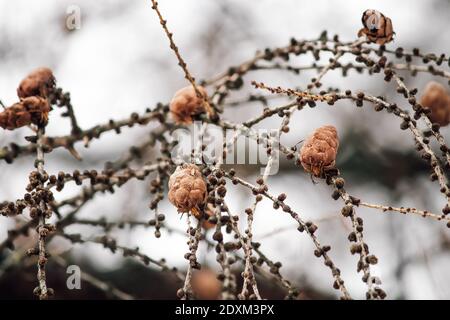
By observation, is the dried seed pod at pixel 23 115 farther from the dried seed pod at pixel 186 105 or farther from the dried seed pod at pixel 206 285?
the dried seed pod at pixel 206 285

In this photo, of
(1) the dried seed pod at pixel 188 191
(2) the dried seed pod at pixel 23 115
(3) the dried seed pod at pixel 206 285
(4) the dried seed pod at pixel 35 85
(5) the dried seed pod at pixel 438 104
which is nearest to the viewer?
(1) the dried seed pod at pixel 188 191

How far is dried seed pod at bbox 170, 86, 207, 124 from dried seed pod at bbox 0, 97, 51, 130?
1.13 ft

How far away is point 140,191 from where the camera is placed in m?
3.28

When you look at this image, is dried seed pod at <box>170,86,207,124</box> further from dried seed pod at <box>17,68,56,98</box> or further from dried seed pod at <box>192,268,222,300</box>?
dried seed pod at <box>192,268,222,300</box>

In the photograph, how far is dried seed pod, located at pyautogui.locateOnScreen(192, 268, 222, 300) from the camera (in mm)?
2738

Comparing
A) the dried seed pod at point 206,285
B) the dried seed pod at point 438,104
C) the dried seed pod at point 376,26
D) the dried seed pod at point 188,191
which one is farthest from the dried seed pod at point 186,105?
the dried seed pod at point 206,285

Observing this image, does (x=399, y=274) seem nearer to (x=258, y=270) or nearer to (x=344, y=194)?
(x=258, y=270)

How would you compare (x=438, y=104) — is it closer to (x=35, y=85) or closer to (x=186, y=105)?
(x=186, y=105)

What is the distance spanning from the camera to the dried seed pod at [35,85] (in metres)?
1.82

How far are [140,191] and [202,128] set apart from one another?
1638 millimetres

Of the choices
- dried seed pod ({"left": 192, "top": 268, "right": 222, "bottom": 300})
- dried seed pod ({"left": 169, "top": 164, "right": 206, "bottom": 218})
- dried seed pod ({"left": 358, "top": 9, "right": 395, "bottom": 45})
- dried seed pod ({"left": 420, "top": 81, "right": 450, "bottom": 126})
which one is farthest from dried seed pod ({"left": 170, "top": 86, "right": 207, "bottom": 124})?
dried seed pod ({"left": 192, "top": 268, "right": 222, "bottom": 300})

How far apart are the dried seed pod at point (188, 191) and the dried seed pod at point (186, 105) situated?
288 mm
